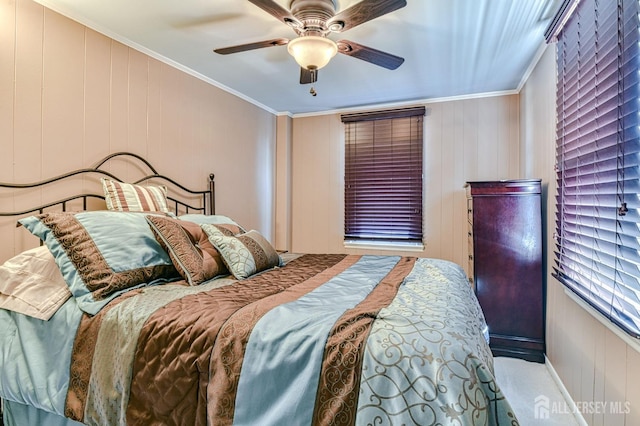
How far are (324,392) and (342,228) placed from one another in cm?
318

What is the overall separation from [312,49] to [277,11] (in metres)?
0.25

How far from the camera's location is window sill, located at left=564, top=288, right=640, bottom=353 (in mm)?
1277

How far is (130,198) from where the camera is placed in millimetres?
2145

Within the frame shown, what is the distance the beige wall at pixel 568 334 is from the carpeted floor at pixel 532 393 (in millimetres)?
105

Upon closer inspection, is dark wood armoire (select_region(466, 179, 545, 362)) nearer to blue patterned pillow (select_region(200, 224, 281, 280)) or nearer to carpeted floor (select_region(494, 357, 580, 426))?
carpeted floor (select_region(494, 357, 580, 426))

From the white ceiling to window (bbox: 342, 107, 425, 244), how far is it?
1.44ft

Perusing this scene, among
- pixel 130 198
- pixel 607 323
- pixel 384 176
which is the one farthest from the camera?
pixel 384 176

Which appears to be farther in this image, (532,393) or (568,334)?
(532,393)

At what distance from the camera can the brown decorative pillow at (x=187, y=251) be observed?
1.72 metres

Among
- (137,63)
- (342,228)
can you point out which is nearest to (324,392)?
(137,63)

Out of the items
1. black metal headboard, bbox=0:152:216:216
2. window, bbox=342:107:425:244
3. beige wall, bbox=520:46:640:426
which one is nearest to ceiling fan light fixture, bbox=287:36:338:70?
black metal headboard, bbox=0:152:216:216

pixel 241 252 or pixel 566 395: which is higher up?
pixel 241 252

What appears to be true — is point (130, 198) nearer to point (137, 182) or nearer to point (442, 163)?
point (137, 182)

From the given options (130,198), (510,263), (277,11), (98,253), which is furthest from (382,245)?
(98,253)
